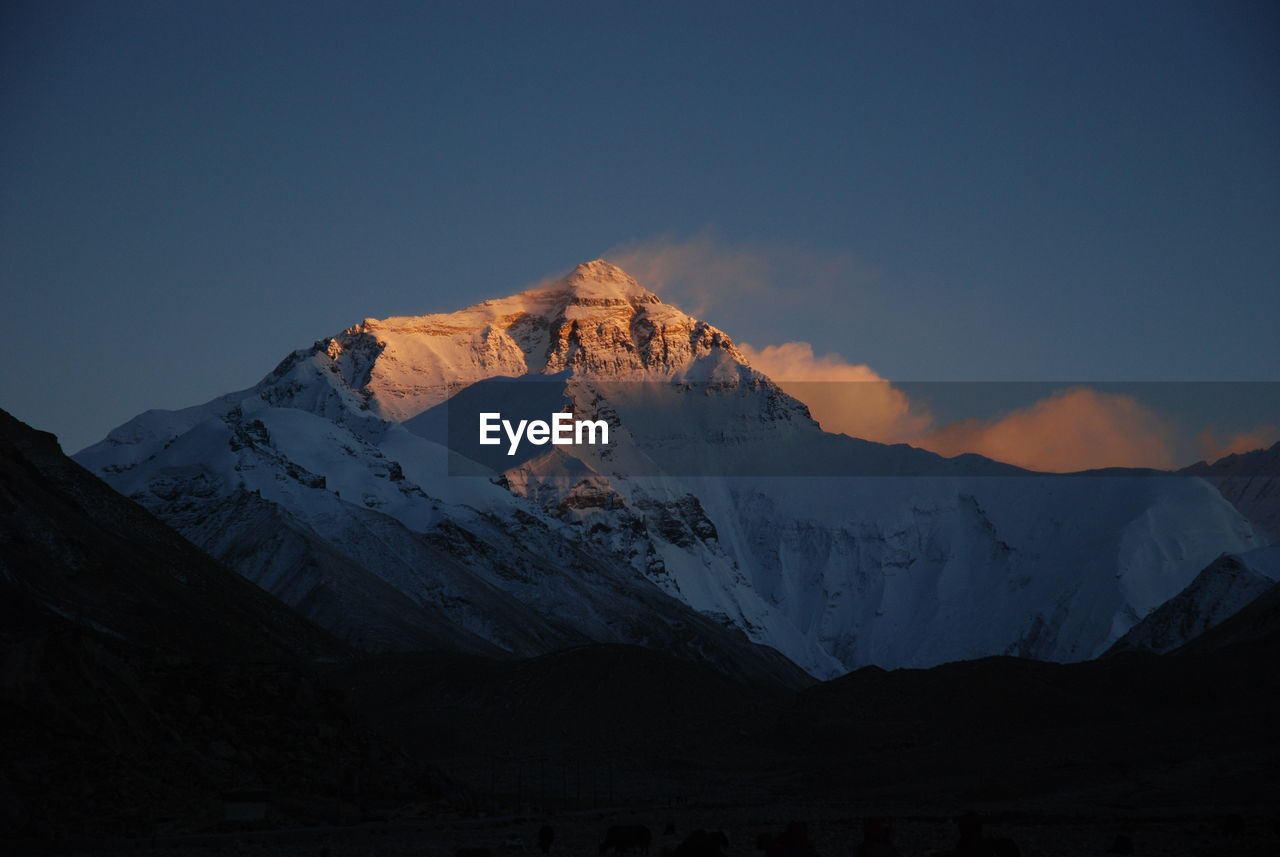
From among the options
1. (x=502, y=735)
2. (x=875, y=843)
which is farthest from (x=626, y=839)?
(x=502, y=735)

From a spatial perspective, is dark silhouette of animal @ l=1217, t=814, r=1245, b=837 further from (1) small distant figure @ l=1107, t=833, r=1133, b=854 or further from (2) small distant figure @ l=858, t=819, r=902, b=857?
(2) small distant figure @ l=858, t=819, r=902, b=857

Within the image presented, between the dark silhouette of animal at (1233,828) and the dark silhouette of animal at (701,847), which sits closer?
the dark silhouette of animal at (701,847)

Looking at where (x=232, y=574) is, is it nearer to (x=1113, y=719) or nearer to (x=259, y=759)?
(x=1113, y=719)

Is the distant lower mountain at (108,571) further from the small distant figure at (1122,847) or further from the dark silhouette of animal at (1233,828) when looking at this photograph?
the dark silhouette of animal at (1233,828)

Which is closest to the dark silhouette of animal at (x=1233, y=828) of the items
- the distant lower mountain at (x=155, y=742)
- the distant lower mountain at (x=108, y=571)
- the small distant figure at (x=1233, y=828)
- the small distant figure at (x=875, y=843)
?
the small distant figure at (x=1233, y=828)

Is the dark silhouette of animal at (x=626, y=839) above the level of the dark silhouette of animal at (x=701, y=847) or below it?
below

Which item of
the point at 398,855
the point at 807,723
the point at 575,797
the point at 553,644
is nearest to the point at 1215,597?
A: the point at 553,644

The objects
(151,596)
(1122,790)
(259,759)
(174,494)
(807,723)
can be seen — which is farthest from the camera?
(174,494)
